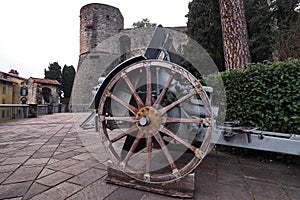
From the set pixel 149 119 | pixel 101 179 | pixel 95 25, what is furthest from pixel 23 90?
pixel 149 119

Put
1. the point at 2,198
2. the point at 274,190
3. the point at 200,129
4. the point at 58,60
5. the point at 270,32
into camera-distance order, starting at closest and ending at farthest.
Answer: the point at 2,198 < the point at 274,190 < the point at 200,129 < the point at 270,32 < the point at 58,60

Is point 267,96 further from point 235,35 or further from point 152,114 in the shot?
point 235,35

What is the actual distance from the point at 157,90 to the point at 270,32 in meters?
6.35

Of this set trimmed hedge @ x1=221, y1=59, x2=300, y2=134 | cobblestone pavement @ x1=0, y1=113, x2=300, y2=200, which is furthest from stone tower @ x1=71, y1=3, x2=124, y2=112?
trimmed hedge @ x1=221, y1=59, x2=300, y2=134

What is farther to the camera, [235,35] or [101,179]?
[235,35]

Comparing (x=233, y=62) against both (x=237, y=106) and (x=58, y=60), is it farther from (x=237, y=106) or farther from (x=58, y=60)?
(x=58, y=60)

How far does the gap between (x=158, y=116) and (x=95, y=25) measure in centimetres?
2081

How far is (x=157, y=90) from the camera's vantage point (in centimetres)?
154

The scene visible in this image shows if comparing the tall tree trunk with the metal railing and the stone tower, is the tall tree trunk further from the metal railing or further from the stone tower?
the stone tower

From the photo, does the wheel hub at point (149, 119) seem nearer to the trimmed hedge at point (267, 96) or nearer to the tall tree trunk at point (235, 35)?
the trimmed hedge at point (267, 96)

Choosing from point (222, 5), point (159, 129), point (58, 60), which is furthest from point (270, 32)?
point (58, 60)

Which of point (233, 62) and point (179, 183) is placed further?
point (233, 62)

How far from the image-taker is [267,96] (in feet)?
7.50

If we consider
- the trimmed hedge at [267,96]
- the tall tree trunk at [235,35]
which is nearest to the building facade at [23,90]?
the tall tree trunk at [235,35]
